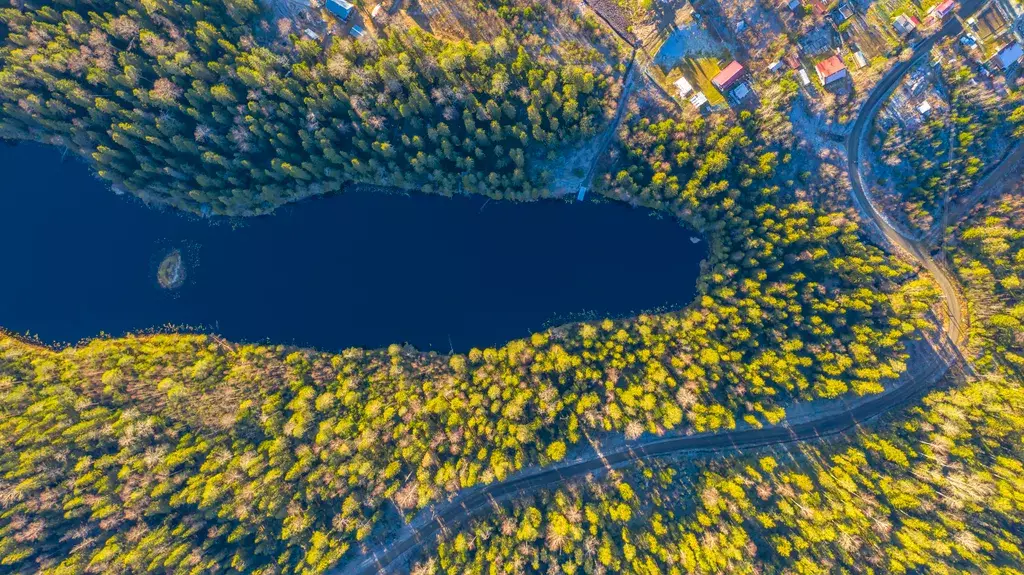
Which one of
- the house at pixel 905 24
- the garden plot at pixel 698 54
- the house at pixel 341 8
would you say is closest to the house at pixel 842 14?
the house at pixel 905 24

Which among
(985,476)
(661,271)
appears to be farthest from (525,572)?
(985,476)

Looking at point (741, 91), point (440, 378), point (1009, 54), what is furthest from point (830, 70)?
point (440, 378)

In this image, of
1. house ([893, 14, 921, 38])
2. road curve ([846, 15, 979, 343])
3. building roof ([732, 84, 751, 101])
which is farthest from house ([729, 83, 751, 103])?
house ([893, 14, 921, 38])

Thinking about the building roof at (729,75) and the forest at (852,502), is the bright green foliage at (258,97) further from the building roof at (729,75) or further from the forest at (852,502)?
the forest at (852,502)

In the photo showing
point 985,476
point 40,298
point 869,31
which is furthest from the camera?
point 40,298

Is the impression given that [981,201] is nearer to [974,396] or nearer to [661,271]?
[974,396]

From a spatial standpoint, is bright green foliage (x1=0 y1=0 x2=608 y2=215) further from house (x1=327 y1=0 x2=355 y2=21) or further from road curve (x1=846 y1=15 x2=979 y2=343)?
road curve (x1=846 y1=15 x2=979 y2=343)
